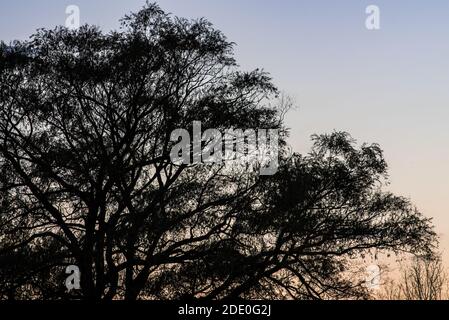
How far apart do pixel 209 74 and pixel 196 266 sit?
617 centimetres

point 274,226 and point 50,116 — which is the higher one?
point 50,116

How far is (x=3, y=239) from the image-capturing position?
78.8 ft

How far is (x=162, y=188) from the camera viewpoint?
24438mm

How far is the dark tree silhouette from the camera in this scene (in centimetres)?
Result: 2392

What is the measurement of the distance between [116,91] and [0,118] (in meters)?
3.61

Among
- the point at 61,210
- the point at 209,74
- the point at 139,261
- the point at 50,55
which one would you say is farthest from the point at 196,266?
the point at 50,55

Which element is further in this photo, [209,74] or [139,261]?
[209,74]

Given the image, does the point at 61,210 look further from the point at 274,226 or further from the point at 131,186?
the point at 274,226

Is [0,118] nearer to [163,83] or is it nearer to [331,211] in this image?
[163,83]

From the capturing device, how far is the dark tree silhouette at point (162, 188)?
78.5ft
